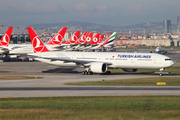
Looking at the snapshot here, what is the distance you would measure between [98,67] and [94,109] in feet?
104

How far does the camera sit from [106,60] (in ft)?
186

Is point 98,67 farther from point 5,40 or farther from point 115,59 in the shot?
point 5,40

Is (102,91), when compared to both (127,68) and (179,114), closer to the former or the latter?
(179,114)

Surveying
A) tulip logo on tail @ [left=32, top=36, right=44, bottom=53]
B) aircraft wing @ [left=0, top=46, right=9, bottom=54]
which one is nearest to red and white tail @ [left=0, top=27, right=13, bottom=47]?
aircraft wing @ [left=0, top=46, right=9, bottom=54]

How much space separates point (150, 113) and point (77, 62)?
36.8m

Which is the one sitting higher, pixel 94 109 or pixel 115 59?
pixel 115 59

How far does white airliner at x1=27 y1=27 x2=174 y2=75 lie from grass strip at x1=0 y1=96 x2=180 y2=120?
27.5 meters

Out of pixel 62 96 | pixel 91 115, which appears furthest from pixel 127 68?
pixel 91 115

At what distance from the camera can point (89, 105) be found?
79.5 feet

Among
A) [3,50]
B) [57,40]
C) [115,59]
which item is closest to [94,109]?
[115,59]

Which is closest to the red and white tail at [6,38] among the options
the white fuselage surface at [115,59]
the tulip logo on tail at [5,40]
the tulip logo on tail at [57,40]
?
the tulip logo on tail at [5,40]

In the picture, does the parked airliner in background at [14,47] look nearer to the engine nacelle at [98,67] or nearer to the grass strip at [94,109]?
the engine nacelle at [98,67]

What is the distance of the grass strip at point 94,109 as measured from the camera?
66.1 feet

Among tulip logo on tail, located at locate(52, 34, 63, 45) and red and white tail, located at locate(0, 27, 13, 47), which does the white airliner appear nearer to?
tulip logo on tail, located at locate(52, 34, 63, 45)
